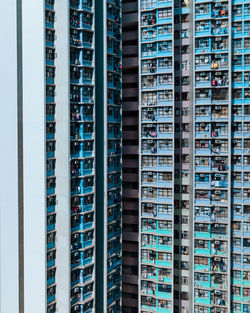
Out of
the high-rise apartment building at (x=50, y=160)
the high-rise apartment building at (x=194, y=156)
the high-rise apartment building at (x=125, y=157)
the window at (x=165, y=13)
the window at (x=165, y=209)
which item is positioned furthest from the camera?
the window at (x=165, y=209)

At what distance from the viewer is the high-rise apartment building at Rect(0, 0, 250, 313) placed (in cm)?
2081

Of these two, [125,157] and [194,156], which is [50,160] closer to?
[125,157]

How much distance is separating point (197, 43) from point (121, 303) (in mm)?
18878

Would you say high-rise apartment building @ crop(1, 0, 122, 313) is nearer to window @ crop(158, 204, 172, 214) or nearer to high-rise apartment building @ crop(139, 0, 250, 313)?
high-rise apartment building @ crop(139, 0, 250, 313)

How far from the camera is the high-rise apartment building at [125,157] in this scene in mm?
20812

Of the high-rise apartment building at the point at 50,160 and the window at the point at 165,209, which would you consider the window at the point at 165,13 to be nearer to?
the high-rise apartment building at the point at 50,160

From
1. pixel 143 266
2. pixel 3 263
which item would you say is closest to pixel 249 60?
pixel 143 266

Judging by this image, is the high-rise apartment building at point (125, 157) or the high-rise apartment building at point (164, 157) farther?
the high-rise apartment building at point (164, 157)

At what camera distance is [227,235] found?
23.4 metres

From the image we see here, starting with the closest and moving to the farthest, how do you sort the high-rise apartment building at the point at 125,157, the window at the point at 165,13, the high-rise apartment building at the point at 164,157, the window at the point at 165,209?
1. the high-rise apartment building at the point at 125,157
2. the window at the point at 165,13
3. the high-rise apartment building at the point at 164,157
4. the window at the point at 165,209

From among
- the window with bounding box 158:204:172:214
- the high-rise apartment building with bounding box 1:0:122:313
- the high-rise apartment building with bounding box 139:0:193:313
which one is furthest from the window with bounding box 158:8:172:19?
the window with bounding box 158:204:172:214

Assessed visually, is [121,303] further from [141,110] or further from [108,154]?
[141,110]

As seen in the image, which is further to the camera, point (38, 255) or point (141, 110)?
point (141, 110)

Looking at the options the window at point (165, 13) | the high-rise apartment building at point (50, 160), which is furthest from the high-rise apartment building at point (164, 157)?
the high-rise apartment building at point (50, 160)
